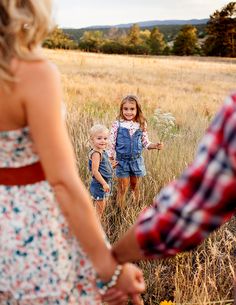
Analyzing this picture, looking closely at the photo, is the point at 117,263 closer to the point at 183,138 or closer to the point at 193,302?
the point at 193,302

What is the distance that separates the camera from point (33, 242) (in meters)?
1.41

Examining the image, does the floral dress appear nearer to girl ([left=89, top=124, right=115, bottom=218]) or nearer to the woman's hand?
the woman's hand

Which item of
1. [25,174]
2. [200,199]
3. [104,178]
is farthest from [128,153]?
[200,199]

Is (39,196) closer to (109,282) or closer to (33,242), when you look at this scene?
(33,242)

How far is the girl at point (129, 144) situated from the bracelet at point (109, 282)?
313 cm

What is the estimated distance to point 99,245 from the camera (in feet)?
4.42

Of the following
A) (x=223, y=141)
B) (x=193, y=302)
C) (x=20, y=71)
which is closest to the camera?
(x=223, y=141)

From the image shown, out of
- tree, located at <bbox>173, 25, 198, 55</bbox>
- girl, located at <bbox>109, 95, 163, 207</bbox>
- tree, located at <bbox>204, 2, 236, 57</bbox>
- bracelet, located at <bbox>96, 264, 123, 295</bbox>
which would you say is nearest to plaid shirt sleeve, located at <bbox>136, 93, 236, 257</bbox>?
bracelet, located at <bbox>96, 264, 123, 295</bbox>

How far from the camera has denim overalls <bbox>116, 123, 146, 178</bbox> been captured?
471cm

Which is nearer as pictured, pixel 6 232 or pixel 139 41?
pixel 6 232

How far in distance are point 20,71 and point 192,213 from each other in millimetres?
525

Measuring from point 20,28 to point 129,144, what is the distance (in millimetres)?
3453

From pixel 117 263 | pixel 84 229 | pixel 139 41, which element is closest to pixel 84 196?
pixel 84 229

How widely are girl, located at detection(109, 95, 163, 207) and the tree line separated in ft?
196
